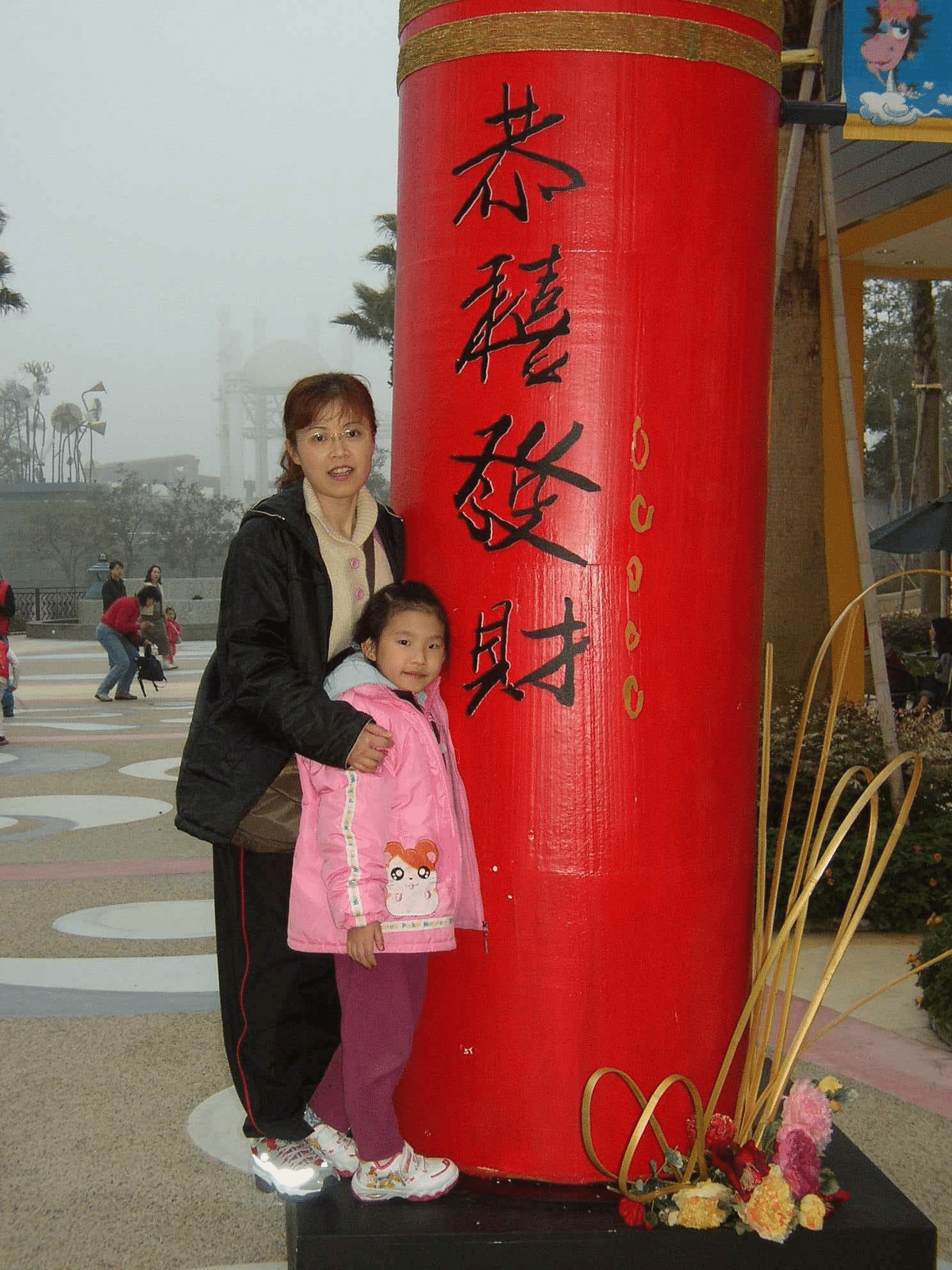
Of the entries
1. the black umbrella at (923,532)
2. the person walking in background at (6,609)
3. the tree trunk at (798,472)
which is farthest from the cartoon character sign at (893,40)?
the person walking in background at (6,609)

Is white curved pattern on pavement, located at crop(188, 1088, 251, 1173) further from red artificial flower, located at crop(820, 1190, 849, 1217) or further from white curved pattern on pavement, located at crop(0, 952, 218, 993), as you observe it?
red artificial flower, located at crop(820, 1190, 849, 1217)

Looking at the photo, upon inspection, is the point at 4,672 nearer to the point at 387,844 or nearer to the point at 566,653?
the point at 387,844

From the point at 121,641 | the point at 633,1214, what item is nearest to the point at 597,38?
the point at 633,1214

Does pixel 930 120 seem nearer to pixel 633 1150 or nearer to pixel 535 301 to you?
pixel 535 301

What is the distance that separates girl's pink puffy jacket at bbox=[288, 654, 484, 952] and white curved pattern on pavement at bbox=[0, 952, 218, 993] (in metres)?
2.36

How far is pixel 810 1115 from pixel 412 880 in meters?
0.88

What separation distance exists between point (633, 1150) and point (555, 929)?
1.36 ft

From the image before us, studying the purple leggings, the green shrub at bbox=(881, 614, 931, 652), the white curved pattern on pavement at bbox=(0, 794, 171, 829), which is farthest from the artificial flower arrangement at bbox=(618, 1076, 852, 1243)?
the green shrub at bbox=(881, 614, 931, 652)

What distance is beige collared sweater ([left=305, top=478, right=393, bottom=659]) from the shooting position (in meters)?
2.67

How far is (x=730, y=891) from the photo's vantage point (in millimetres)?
2686

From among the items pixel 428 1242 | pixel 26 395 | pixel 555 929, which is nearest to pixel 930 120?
pixel 555 929

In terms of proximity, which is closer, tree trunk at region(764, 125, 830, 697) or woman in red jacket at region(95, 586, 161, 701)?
tree trunk at region(764, 125, 830, 697)

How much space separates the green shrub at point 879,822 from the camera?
5555mm

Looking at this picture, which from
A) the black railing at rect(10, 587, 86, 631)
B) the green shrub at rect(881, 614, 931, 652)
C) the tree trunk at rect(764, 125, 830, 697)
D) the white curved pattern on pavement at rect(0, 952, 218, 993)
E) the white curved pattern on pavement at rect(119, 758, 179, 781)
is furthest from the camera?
the black railing at rect(10, 587, 86, 631)
